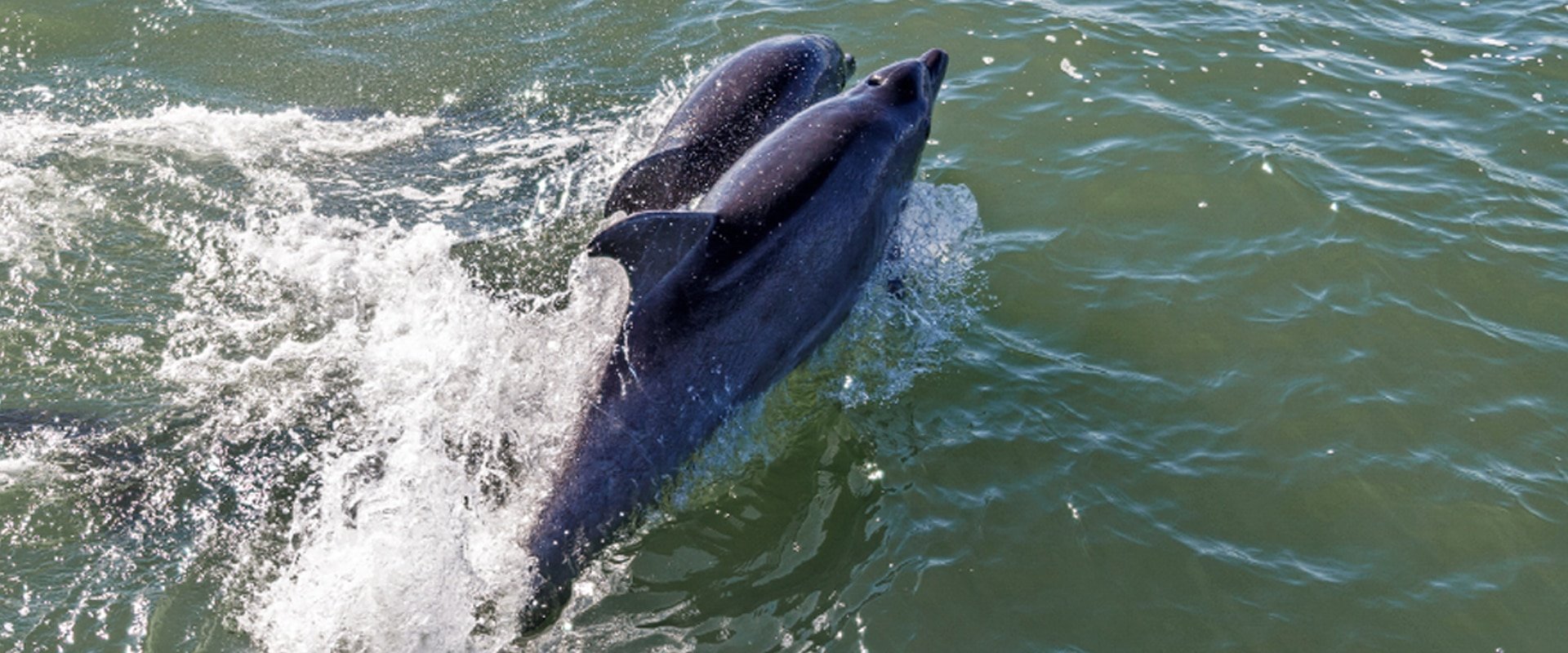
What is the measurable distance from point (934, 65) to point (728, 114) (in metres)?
1.85

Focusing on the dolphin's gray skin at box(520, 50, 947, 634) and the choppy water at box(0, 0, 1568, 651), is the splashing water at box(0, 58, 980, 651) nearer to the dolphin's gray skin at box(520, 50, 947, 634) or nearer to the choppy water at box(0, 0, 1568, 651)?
the choppy water at box(0, 0, 1568, 651)

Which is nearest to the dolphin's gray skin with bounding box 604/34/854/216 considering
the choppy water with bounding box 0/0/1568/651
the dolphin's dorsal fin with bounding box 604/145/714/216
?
the dolphin's dorsal fin with bounding box 604/145/714/216

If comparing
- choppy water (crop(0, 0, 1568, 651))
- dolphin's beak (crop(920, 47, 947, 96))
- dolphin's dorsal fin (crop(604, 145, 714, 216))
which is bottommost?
choppy water (crop(0, 0, 1568, 651))

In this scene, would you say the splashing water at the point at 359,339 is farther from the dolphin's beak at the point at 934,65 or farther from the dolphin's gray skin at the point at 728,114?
the dolphin's beak at the point at 934,65

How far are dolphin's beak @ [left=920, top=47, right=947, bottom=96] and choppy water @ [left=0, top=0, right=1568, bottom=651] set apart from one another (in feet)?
3.93

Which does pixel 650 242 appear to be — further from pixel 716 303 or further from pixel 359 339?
pixel 359 339

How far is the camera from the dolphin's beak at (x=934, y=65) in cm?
1037

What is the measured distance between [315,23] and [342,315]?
6794mm

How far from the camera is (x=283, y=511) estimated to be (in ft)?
24.8

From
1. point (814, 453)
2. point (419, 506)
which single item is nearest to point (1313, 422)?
point (814, 453)

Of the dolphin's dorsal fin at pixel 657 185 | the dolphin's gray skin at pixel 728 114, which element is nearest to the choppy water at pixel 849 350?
the dolphin's dorsal fin at pixel 657 185

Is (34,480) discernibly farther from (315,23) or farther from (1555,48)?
(1555,48)

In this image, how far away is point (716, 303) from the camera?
7.86m

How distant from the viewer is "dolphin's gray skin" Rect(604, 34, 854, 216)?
909 cm
